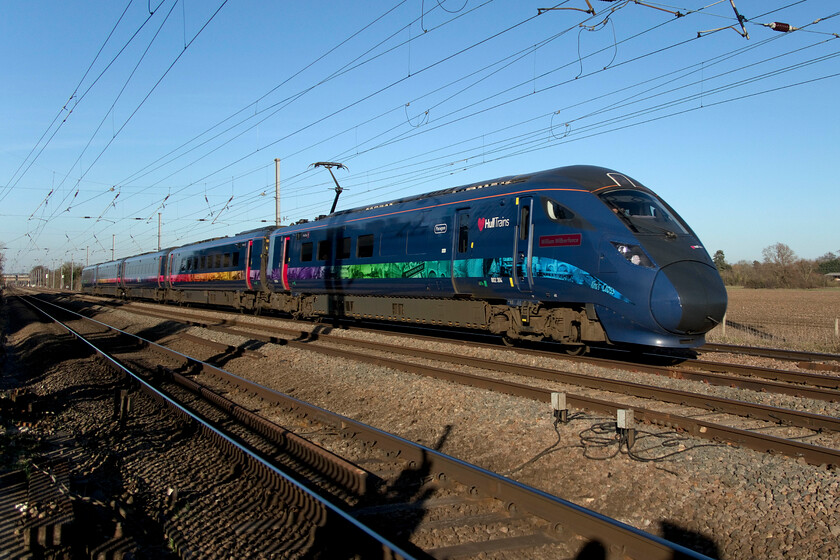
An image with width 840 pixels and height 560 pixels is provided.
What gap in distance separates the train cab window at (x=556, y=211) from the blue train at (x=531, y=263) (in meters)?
0.02

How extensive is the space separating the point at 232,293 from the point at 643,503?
2275 centimetres

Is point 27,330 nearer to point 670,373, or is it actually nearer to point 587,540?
point 670,373

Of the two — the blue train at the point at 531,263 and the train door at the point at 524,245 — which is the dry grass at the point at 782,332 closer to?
the blue train at the point at 531,263

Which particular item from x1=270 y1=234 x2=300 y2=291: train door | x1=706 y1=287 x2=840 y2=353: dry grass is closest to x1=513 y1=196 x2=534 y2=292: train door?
x1=706 y1=287 x2=840 y2=353: dry grass

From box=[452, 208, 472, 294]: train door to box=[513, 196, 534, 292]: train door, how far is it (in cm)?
144

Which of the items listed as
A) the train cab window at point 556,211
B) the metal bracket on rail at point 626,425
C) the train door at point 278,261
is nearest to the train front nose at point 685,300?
the train cab window at point 556,211

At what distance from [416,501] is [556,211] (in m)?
6.96

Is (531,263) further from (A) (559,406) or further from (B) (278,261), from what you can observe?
(B) (278,261)

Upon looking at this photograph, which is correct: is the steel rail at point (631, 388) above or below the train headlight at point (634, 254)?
below

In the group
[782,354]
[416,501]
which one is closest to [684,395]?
[416,501]

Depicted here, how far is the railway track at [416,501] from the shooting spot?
3.76 m

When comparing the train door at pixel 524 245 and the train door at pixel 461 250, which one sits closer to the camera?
the train door at pixel 524 245

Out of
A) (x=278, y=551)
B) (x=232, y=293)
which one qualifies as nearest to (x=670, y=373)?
(x=278, y=551)

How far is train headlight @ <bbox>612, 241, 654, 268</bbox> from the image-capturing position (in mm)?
8984
